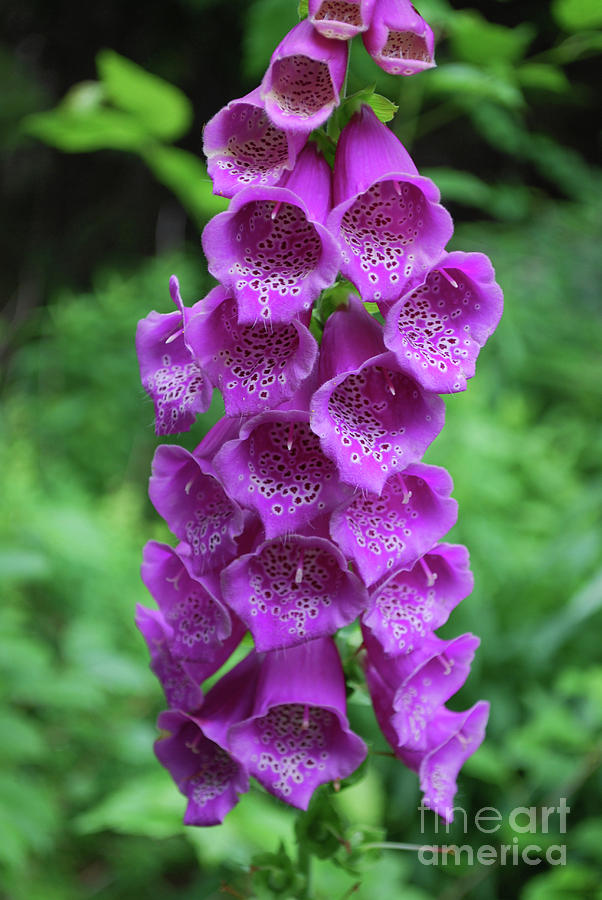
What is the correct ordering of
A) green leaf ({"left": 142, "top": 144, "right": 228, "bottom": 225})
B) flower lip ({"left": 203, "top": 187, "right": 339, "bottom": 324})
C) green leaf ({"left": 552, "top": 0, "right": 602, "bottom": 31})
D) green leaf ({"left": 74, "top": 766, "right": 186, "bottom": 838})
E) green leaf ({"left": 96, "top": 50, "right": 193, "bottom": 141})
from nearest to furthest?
flower lip ({"left": 203, "top": 187, "right": 339, "bottom": 324}) → green leaf ({"left": 74, "top": 766, "right": 186, "bottom": 838}) → green leaf ({"left": 552, "top": 0, "right": 602, "bottom": 31}) → green leaf ({"left": 96, "top": 50, "right": 193, "bottom": 141}) → green leaf ({"left": 142, "top": 144, "right": 228, "bottom": 225})

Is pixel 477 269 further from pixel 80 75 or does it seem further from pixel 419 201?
pixel 80 75

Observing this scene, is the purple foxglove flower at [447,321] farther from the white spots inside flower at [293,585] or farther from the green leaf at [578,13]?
the green leaf at [578,13]

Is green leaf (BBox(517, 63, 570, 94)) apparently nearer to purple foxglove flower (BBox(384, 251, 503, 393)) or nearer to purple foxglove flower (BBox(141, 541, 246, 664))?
purple foxglove flower (BBox(384, 251, 503, 393))

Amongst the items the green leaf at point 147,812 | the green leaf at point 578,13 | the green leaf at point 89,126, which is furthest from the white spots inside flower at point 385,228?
the green leaf at point 89,126

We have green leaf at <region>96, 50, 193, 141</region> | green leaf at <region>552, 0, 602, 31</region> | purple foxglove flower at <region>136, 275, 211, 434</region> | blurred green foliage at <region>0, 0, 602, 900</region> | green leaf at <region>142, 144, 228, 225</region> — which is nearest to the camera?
purple foxglove flower at <region>136, 275, 211, 434</region>

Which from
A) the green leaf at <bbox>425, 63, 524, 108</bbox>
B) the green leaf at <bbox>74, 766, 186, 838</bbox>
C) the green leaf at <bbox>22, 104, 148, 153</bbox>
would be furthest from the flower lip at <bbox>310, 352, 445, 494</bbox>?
the green leaf at <bbox>22, 104, 148, 153</bbox>

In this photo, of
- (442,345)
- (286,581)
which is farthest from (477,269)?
(286,581)
